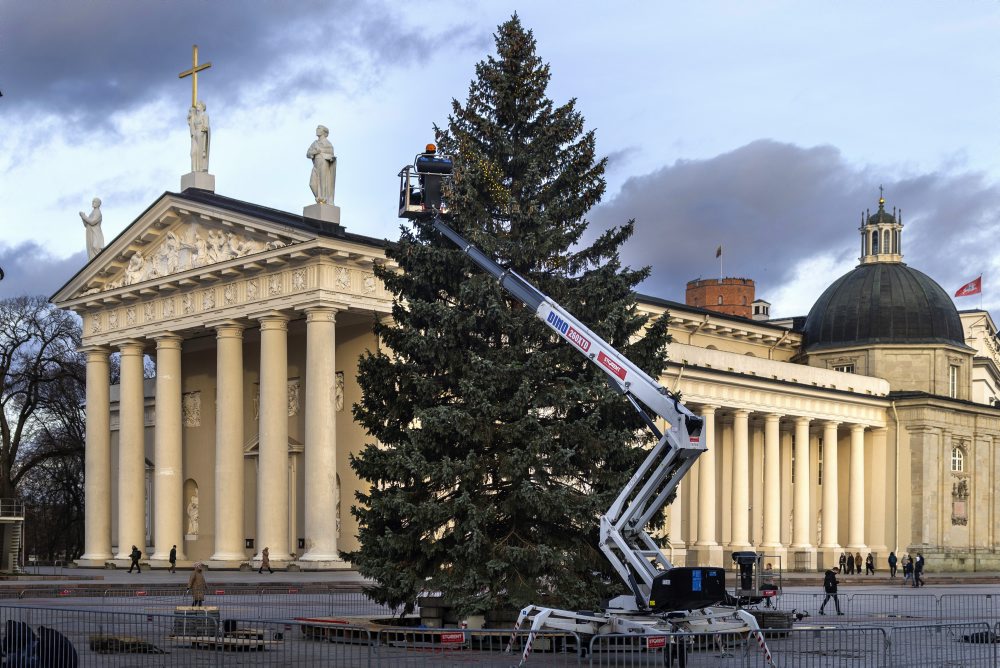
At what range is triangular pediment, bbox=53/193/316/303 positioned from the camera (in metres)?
52.7

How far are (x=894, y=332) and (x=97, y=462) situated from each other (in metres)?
Answer: 41.2

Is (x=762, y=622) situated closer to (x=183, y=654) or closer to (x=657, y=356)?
(x=657, y=356)

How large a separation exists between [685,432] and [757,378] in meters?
44.6

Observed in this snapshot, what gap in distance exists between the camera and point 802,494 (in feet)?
225

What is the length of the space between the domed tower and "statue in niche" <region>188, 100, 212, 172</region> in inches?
1439

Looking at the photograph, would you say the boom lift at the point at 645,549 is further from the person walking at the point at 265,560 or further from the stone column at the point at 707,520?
the stone column at the point at 707,520

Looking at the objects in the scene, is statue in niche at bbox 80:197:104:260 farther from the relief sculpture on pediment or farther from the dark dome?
the dark dome

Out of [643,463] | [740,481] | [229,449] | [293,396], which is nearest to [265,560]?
[229,449]

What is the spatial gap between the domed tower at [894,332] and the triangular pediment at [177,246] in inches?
1451

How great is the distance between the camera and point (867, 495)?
7369 centimetres

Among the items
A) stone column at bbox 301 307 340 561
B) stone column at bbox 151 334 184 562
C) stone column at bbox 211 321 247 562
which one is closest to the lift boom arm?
stone column at bbox 301 307 340 561

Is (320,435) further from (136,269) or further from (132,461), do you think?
(136,269)

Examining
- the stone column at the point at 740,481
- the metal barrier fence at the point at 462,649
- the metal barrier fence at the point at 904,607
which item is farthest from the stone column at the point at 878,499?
the metal barrier fence at the point at 462,649

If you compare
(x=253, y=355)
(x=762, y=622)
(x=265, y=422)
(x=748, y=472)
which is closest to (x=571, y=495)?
(x=762, y=622)
